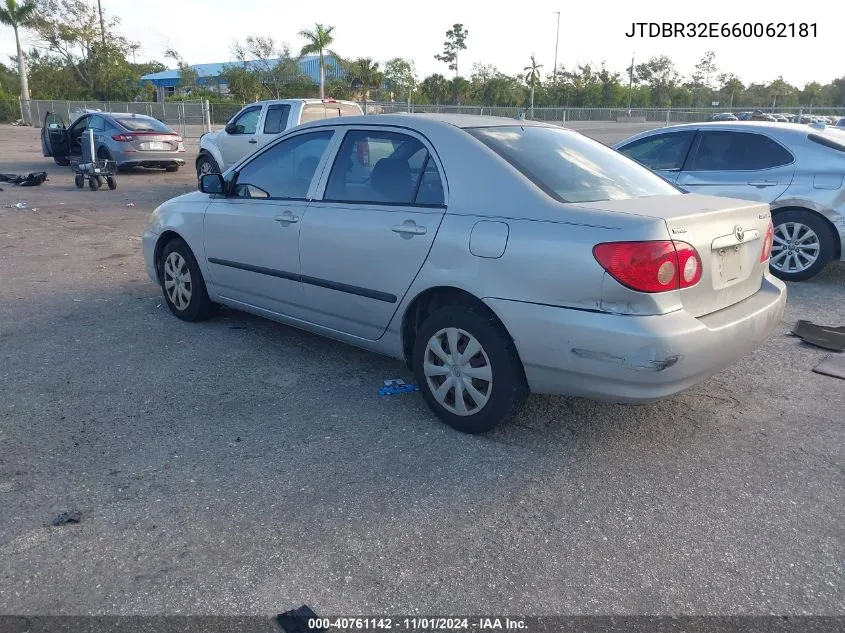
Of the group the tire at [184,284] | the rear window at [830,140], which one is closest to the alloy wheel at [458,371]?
the tire at [184,284]

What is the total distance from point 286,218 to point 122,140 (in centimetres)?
1395

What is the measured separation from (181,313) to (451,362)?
9.56 feet

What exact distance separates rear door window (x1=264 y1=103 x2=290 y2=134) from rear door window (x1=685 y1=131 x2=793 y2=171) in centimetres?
786

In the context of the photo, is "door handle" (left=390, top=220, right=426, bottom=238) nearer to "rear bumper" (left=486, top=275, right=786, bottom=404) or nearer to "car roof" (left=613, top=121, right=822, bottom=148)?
"rear bumper" (left=486, top=275, right=786, bottom=404)

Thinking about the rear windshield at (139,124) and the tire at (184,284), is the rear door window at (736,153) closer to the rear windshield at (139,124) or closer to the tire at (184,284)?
the tire at (184,284)

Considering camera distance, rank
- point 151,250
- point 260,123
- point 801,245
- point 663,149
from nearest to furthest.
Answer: point 151,250 < point 801,245 < point 663,149 < point 260,123

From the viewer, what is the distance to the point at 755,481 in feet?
11.1

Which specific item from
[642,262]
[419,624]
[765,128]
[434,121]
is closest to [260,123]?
[765,128]

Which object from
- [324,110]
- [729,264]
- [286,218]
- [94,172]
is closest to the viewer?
[729,264]

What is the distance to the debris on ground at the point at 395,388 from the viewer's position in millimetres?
4387

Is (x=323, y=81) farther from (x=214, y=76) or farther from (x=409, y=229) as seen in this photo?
(x=409, y=229)

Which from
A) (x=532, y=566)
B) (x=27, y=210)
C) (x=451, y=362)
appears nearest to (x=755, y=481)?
(x=532, y=566)

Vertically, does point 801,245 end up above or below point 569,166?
below

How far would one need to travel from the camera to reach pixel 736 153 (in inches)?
292
